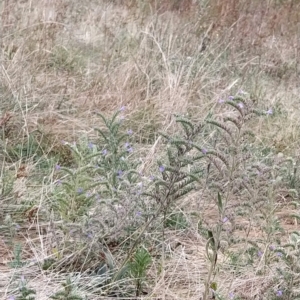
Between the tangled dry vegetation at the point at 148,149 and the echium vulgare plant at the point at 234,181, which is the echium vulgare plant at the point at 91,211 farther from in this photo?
the echium vulgare plant at the point at 234,181

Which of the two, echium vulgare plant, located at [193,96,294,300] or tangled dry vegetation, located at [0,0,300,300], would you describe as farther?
tangled dry vegetation, located at [0,0,300,300]

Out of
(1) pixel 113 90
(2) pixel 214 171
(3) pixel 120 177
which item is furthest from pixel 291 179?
(1) pixel 113 90

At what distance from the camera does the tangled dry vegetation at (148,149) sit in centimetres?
175

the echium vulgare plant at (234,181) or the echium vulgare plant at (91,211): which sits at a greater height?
the echium vulgare plant at (234,181)

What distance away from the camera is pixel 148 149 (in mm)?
2947

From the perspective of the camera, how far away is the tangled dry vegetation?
1752 mm

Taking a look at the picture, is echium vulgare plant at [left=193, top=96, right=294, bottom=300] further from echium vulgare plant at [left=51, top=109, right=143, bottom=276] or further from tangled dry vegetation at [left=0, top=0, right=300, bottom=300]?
echium vulgare plant at [left=51, top=109, right=143, bottom=276]

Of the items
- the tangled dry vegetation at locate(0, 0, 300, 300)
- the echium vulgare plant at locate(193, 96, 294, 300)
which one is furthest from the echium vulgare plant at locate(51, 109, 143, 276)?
the echium vulgare plant at locate(193, 96, 294, 300)

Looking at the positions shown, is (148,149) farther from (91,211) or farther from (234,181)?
(234,181)

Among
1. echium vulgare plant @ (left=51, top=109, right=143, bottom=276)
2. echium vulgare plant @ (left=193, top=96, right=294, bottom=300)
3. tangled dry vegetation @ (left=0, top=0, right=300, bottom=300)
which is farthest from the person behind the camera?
echium vulgare plant @ (left=51, top=109, right=143, bottom=276)

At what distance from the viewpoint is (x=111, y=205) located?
6.28 feet

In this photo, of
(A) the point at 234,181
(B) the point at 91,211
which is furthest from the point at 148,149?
(A) the point at 234,181

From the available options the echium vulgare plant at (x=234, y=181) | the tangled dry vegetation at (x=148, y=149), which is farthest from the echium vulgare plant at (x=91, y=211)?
the echium vulgare plant at (x=234, y=181)

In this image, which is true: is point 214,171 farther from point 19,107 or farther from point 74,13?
point 74,13
